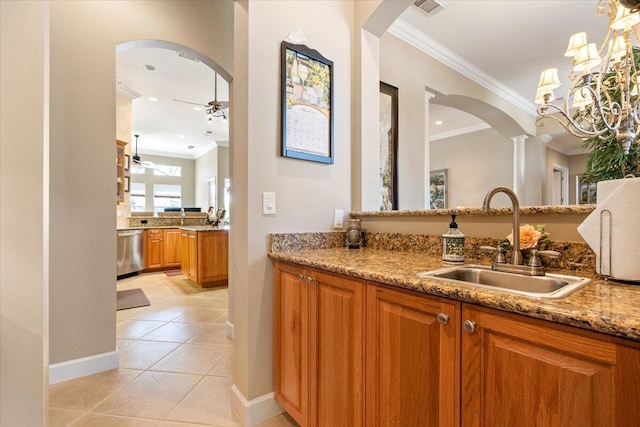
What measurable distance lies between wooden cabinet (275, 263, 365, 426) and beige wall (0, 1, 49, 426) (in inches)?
41.6

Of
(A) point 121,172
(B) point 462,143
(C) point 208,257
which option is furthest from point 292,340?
(B) point 462,143

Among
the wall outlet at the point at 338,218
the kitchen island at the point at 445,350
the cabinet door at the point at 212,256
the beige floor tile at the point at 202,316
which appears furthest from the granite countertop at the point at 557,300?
the cabinet door at the point at 212,256

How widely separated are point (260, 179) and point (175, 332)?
213 centimetres

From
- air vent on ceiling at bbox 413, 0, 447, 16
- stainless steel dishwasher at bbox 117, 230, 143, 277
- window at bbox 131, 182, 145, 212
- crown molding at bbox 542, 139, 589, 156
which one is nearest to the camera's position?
air vent on ceiling at bbox 413, 0, 447, 16

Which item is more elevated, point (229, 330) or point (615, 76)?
point (615, 76)

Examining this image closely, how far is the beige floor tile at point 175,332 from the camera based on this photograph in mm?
2693

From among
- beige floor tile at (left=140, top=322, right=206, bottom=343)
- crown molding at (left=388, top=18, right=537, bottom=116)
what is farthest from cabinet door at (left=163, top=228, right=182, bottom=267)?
crown molding at (left=388, top=18, right=537, bottom=116)

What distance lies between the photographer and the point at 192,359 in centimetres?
231

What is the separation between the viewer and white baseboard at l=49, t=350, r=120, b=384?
77.2 inches

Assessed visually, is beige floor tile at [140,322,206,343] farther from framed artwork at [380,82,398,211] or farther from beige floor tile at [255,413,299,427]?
framed artwork at [380,82,398,211]

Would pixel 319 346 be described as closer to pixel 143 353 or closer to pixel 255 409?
pixel 255 409

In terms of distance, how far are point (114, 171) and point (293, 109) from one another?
4.93 ft

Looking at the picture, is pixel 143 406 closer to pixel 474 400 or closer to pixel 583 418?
pixel 474 400

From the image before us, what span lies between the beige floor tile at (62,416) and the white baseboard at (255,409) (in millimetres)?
903
